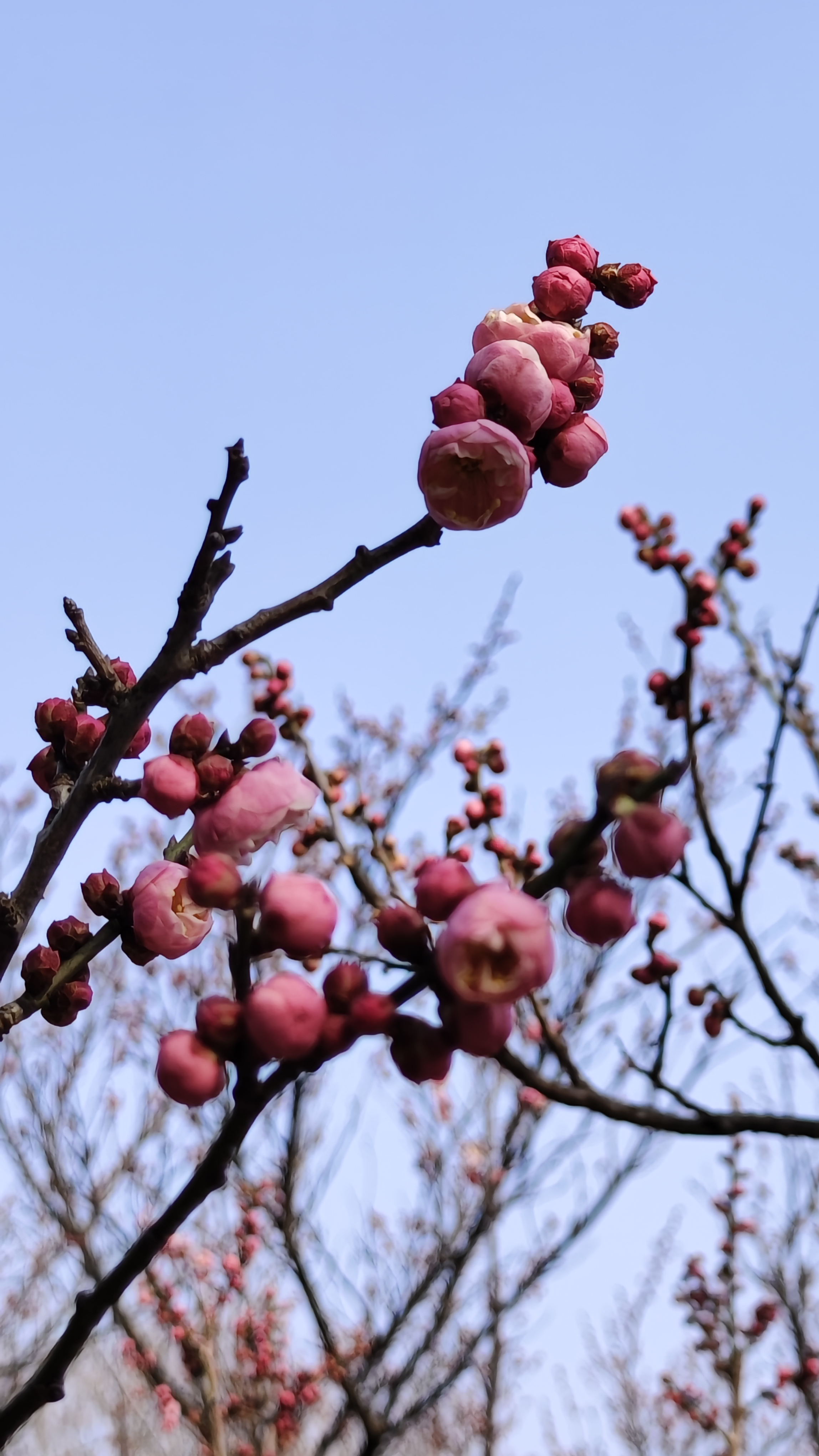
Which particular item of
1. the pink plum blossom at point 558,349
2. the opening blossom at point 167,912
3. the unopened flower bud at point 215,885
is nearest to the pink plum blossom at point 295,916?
the unopened flower bud at point 215,885

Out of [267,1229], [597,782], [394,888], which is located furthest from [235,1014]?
[267,1229]

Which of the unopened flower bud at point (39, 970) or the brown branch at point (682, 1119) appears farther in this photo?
the brown branch at point (682, 1119)

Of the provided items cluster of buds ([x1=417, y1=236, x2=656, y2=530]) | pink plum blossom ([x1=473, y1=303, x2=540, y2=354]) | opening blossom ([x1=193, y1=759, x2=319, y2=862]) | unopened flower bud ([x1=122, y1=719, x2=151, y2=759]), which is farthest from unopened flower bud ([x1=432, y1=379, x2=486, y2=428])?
unopened flower bud ([x1=122, y1=719, x2=151, y2=759])

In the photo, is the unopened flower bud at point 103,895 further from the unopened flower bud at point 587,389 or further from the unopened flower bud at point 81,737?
the unopened flower bud at point 587,389

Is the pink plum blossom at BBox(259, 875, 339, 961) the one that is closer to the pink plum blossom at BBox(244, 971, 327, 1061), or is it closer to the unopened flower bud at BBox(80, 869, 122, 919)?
the pink plum blossom at BBox(244, 971, 327, 1061)

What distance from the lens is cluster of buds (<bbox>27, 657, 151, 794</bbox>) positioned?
1777 millimetres

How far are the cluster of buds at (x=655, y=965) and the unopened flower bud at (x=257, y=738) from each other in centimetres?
175

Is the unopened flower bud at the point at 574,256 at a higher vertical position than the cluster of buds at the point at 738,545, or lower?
lower

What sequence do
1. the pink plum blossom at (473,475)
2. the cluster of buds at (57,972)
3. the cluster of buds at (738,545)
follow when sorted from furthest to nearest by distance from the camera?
1. the cluster of buds at (738,545)
2. the cluster of buds at (57,972)
3. the pink plum blossom at (473,475)

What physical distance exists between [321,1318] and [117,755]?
4348 millimetres

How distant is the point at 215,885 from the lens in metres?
0.98

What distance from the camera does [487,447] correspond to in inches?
56.1

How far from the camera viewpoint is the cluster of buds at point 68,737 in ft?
5.83

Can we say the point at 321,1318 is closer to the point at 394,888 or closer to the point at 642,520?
the point at 394,888
